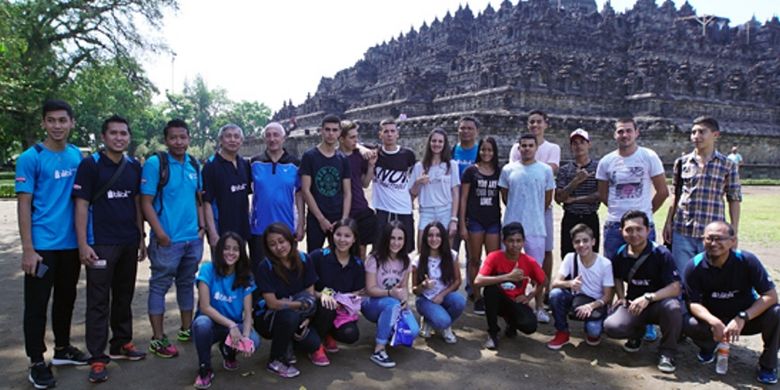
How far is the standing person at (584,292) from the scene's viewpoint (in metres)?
4.82

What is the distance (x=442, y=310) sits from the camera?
4953mm

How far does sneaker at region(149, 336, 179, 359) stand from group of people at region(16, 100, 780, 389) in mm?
25

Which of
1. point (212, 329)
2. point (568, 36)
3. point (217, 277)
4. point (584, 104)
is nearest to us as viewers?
point (212, 329)

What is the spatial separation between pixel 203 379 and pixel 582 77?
28.3 metres

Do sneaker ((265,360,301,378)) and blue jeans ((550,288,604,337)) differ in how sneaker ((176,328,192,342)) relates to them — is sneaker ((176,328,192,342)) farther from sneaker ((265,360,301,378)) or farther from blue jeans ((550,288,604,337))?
blue jeans ((550,288,604,337))

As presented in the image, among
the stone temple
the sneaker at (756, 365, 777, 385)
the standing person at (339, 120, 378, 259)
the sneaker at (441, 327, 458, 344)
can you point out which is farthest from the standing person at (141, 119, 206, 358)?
the stone temple

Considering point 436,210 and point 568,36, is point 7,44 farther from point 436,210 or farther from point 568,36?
point 568,36

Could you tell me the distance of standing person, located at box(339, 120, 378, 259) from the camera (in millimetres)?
5941

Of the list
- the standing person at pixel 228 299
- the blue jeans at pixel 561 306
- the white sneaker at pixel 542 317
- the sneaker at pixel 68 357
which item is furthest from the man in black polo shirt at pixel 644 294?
the sneaker at pixel 68 357

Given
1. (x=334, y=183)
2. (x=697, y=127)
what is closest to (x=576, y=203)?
(x=697, y=127)

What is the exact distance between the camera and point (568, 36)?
34.9m

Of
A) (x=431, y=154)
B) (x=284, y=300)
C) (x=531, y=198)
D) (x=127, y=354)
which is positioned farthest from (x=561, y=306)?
(x=127, y=354)

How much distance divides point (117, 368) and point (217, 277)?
3.59 ft

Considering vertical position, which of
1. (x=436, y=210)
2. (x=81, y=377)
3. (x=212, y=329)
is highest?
(x=436, y=210)
